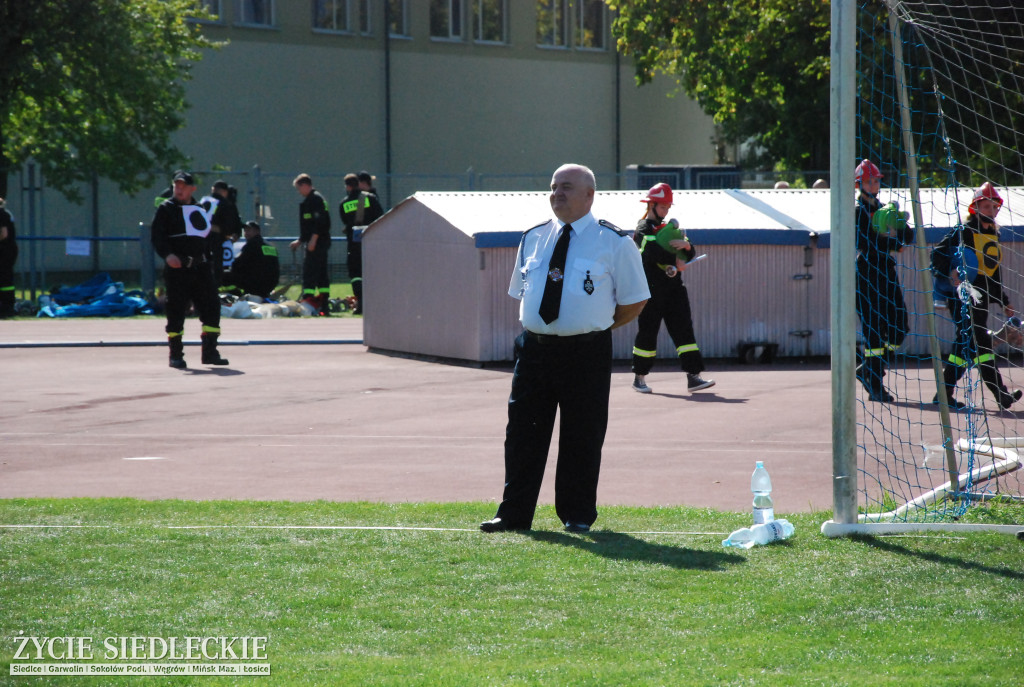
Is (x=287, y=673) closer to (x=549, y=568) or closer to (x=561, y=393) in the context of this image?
(x=549, y=568)

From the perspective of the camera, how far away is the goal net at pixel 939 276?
7324 mm

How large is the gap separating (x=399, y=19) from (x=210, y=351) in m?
26.3

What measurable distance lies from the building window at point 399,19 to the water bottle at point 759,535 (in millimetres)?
34650

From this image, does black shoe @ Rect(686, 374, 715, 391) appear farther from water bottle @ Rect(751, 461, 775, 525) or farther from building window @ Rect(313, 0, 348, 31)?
building window @ Rect(313, 0, 348, 31)

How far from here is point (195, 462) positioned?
912cm

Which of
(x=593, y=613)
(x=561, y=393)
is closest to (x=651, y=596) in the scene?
(x=593, y=613)

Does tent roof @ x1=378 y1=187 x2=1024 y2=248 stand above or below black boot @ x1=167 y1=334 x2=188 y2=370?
above

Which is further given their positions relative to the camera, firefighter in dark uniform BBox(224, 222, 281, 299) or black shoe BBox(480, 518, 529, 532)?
firefighter in dark uniform BBox(224, 222, 281, 299)

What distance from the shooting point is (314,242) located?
21359 mm

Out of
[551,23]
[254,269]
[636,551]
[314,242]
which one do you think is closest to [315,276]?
[314,242]

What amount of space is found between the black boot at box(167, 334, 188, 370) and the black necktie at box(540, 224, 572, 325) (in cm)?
905

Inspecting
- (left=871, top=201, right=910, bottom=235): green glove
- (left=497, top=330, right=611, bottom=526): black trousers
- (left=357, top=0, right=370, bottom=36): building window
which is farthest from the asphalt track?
(left=357, top=0, right=370, bottom=36): building window

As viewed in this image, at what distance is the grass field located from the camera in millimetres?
4500

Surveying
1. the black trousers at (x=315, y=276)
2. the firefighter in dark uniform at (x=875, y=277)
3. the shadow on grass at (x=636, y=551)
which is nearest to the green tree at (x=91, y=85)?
the black trousers at (x=315, y=276)
